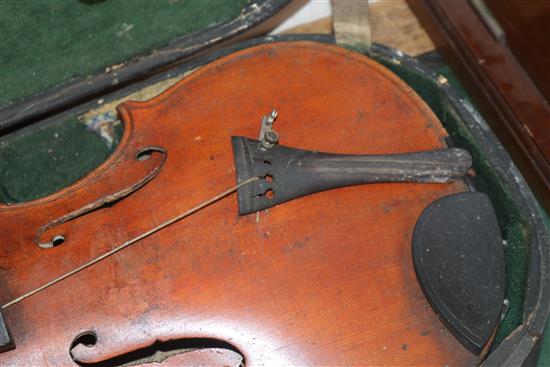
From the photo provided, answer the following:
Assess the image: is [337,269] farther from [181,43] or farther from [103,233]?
[181,43]

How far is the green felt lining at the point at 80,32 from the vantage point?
1.67 m

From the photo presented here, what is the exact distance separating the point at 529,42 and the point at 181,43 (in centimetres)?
79

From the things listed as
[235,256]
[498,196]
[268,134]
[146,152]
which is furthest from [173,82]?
[498,196]

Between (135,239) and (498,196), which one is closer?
(135,239)

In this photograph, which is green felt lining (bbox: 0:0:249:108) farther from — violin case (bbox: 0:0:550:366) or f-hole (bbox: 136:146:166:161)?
f-hole (bbox: 136:146:166:161)

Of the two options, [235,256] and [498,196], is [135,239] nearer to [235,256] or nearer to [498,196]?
[235,256]

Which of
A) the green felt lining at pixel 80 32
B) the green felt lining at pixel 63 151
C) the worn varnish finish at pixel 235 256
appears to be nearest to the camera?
the worn varnish finish at pixel 235 256

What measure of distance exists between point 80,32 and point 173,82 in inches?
10.8

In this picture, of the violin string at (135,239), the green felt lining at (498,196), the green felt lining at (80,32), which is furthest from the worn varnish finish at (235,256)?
the green felt lining at (80,32)

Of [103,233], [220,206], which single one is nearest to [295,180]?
[220,206]

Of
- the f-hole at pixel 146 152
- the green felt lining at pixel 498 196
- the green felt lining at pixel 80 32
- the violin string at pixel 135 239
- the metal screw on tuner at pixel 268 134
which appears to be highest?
the green felt lining at pixel 80 32

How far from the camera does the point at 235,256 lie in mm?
1317

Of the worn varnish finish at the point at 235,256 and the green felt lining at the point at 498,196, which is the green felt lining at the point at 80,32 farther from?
the green felt lining at the point at 498,196

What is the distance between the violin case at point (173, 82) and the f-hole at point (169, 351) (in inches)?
19.8
